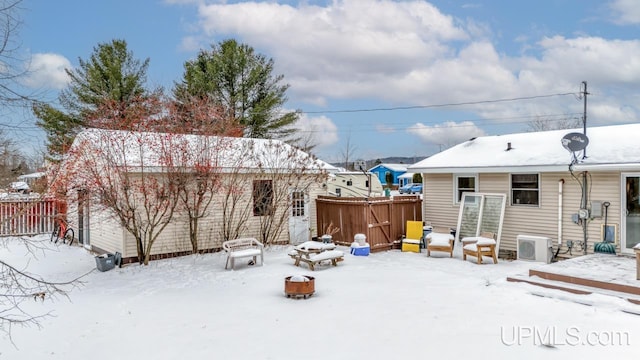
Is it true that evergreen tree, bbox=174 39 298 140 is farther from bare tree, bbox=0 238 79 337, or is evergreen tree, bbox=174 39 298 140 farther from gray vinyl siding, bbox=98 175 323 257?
bare tree, bbox=0 238 79 337

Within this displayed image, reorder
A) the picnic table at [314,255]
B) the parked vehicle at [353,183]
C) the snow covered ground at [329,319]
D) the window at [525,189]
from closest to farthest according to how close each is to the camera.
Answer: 1. the snow covered ground at [329,319]
2. the picnic table at [314,255]
3. the window at [525,189]
4. the parked vehicle at [353,183]

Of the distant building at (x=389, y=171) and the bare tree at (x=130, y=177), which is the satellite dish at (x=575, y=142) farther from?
the distant building at (x=389, y=171)

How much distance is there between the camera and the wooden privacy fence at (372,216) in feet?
39.4

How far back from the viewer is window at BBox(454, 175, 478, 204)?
12133 mm

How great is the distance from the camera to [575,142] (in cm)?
1020

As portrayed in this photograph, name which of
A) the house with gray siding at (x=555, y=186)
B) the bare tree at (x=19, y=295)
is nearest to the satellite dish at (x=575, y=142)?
the house with gray siding at (x=555, y=186)

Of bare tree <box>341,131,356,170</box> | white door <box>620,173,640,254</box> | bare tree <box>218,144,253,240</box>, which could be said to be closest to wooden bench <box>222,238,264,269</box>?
bare tree <box>218,144,253,240</box>

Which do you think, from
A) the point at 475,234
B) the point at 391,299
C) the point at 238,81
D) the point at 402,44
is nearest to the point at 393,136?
the point at 238,81

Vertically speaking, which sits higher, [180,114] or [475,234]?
[180,114]

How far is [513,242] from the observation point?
11227 millimetres

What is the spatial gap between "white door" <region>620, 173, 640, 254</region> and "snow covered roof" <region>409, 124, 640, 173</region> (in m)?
0.47

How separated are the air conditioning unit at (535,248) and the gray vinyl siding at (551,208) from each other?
0.56 m

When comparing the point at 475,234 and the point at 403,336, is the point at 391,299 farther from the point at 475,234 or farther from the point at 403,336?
the point at 475,234

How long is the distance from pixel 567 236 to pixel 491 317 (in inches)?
215
